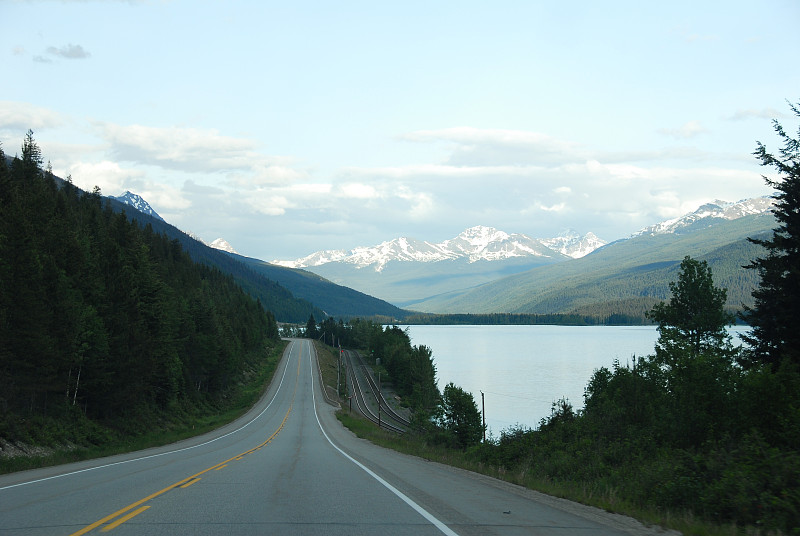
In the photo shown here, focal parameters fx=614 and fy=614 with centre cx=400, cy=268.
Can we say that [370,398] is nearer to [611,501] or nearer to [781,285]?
[781,285]

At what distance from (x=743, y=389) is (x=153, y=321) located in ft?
146

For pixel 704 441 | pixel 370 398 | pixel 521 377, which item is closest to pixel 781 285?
pixel 704 441

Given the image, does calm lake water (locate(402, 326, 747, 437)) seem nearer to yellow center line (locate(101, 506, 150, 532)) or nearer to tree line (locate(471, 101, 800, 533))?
tree line (locate(471, 101, 800, 533))

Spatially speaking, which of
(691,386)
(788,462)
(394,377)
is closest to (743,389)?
(691,386)

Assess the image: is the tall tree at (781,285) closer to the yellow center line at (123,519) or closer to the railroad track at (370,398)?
the yellow center line at (123,519)

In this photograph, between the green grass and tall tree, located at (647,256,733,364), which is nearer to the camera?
the green grass

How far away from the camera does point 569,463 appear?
714 inches

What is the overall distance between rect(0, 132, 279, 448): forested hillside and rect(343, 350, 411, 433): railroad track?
2077cm

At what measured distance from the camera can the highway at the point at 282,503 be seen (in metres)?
8.49

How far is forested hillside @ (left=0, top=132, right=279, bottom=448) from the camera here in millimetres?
30109

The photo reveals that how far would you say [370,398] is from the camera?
94.0m

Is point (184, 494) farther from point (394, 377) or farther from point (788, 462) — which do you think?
point (394, 377)

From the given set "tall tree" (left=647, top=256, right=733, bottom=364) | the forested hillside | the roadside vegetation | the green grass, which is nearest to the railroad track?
the forested hillside

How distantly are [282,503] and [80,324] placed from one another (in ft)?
94.5
